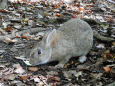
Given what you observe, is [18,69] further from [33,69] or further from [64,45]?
[64,45]

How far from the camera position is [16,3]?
8.48 m

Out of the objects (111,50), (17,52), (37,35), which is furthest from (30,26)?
(111,50)

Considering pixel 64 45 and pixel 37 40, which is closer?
pixel 64 45

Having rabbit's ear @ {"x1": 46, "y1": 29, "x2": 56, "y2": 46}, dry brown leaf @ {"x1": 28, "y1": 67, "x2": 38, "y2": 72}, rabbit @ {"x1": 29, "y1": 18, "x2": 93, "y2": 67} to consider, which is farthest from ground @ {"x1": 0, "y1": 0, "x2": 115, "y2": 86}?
rabbit's ear @ {"x1": 46, "y1": 29, "x2": 56, "y2": 46}

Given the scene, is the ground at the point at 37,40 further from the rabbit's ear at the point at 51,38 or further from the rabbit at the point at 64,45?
the rabbit's ear at the point at 51,38

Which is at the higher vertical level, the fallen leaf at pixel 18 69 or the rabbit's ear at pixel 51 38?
the rabbit's ear at pixel 51 38

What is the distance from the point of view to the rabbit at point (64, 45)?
165 inches

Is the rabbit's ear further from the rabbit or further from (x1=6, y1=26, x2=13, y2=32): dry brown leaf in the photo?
(x1=6, y1=26, x2=13, y2=32): dry brown leaf

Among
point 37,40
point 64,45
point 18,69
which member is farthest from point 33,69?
point 37,40

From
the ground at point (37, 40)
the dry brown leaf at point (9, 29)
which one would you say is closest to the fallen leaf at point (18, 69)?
the ground at point (37, 40)

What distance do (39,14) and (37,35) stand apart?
1.76m

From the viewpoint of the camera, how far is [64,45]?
4547 mm

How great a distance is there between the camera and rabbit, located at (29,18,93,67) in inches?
165

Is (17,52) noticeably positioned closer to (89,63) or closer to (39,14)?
(89,63)
